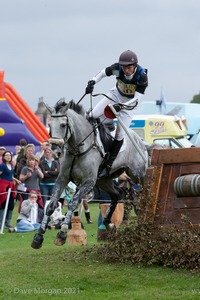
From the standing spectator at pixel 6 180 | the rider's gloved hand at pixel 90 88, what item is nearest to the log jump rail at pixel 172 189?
the rider's gloved hand at pixel 90 88

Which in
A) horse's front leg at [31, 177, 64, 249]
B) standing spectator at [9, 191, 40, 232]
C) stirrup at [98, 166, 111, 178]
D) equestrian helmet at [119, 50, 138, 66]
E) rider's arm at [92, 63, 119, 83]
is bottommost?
standing spectator at [9, 191, 40, 232]

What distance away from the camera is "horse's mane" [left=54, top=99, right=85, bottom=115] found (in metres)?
11.4

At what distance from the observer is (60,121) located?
1120 cm

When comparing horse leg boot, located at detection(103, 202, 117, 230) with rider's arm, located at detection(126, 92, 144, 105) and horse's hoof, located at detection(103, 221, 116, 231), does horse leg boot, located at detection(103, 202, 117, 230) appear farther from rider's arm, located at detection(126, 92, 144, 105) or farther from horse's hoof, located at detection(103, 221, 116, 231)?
rider's arm, located at detection(126, 92, 144, 105)

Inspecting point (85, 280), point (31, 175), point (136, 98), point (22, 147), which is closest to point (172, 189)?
point (136, 98)

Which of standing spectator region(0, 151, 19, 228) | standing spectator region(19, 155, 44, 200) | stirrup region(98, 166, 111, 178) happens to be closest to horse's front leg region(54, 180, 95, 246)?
stirrup region(98, 166, 111, 178)

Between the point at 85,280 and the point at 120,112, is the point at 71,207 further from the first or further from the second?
the point at 120,112

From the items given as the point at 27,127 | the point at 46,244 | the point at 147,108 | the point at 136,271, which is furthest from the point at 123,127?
the point at 147,108

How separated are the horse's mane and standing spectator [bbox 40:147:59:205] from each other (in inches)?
303

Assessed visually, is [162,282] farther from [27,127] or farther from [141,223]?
[27,127]

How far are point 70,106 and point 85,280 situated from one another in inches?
118

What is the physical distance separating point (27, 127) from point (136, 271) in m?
18.1

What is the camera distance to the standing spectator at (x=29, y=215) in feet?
60.8

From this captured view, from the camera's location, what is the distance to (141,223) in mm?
11211
